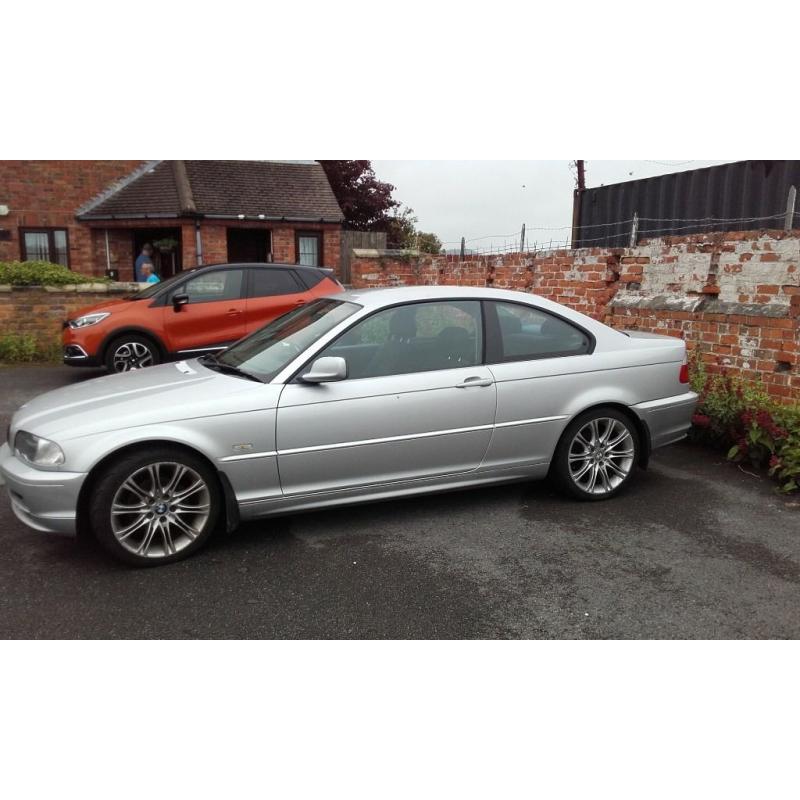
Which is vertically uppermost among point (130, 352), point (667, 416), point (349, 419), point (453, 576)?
point (349, 419)

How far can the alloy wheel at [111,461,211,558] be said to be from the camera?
3.75 meters

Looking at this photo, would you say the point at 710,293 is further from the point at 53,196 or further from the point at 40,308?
the point at 53,196

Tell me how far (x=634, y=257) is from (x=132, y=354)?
627cm

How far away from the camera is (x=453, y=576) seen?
3.74 m

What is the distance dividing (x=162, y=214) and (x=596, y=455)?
17.2m

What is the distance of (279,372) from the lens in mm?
4148

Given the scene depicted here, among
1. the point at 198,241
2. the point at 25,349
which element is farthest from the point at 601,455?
the point at 198,241

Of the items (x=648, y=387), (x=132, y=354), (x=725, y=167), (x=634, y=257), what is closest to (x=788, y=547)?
(x=648, y=387)

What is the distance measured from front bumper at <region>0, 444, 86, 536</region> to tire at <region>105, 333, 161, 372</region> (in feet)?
18.6

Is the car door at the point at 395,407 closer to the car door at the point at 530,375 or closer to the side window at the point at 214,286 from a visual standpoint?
the car door at the point at 530,375

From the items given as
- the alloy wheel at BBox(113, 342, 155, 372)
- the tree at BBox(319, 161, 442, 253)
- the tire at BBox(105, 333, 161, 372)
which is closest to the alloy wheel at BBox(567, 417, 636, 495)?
the tire at BBox(105, 333, 161, 372)

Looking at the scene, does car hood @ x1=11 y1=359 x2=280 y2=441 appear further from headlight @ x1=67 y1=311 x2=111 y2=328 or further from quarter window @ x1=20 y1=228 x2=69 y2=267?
quarter window @ x1=20 y1=228 x2=69 y2=267

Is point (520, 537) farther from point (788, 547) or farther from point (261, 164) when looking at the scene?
point (261, 164)

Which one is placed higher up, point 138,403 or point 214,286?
point 214,286
